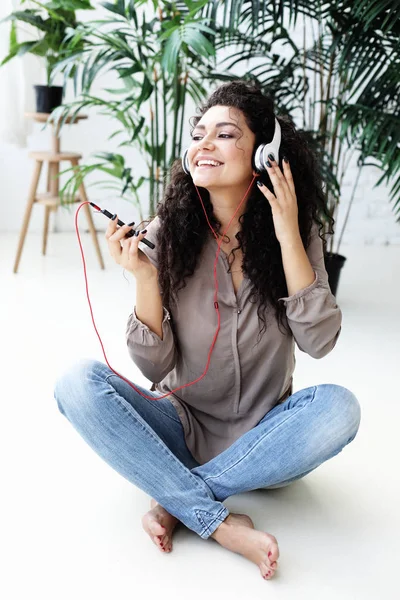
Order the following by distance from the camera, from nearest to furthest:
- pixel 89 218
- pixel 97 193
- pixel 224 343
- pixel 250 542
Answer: pixel 250 542
pixel 224 343
pixel 89 218
pixel 97 193

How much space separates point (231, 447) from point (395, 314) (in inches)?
68.7

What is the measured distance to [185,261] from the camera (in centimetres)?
150

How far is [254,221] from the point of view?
1.51 metres

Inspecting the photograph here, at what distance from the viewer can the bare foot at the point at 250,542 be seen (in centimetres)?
134

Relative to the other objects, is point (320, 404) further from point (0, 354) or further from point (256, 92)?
point (0, 354)

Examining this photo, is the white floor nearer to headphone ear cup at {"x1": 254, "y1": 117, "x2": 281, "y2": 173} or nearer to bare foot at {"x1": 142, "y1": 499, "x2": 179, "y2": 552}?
bare foot at {"x1": 142, "y1": 499, "x2": 179, "y2": 552}

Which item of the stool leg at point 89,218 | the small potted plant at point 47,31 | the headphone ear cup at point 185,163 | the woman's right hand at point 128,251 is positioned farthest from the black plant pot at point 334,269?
the woman's right hand at point 128,251

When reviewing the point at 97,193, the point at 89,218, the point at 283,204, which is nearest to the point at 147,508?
the point at 283,204

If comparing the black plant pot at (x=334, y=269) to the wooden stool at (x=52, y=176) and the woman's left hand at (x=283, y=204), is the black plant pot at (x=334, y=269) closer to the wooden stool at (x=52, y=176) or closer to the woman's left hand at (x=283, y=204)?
the wooden stool at (x=52, y=176)

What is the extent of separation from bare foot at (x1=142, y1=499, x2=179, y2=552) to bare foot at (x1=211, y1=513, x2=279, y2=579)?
0.28ft

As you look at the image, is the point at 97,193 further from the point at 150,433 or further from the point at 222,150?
the point at 150,433

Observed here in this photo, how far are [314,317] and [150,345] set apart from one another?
1.04 feet

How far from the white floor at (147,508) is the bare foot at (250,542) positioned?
0.08ft

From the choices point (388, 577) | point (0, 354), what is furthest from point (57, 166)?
point (388, 577)
